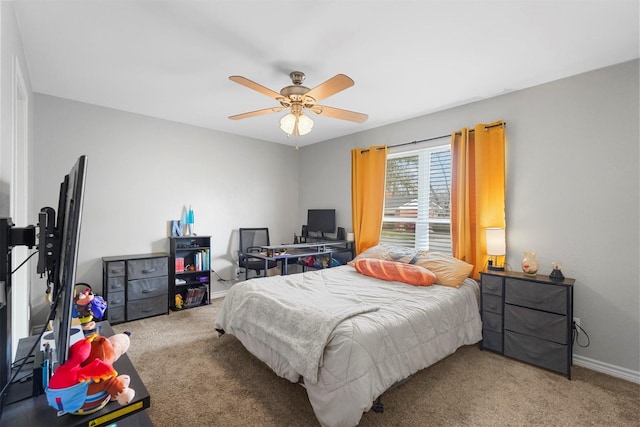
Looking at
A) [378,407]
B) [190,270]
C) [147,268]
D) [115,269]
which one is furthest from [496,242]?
[115,269]

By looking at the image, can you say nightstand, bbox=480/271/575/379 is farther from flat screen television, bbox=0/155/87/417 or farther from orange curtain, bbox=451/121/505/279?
flat screen television, bbox=0/155/87/417

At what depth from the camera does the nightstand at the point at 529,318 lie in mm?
2420

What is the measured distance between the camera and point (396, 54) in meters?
2.37

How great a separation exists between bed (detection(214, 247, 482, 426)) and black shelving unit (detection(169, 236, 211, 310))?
1.26 metres

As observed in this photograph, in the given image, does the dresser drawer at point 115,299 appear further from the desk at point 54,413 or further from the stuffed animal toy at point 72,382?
the stuffed animal toy at point 72,382

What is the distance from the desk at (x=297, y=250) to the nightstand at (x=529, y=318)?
6.76ft

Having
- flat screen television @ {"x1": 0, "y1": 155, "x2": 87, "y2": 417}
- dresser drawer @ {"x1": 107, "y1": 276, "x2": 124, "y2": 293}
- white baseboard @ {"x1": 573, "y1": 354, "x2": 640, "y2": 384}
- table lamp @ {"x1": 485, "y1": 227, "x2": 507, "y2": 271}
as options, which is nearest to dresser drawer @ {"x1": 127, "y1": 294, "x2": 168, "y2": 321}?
dresser drawer @ {"x1": 107, "y1": 276, "x2": 124, "y2": 293}

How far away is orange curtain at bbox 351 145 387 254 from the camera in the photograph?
13.7 ft

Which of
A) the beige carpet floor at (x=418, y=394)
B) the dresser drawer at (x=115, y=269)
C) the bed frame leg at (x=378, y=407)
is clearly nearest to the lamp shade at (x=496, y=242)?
the beige carpet floor at (x=418, y=394)

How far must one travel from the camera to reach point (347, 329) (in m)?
1.86

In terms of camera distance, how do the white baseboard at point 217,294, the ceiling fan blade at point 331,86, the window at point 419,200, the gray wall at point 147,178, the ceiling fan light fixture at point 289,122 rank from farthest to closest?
1. the white baseboard at point 217,294
2. the window at point 419,200
3. the gray wall at point 147,178
4. the ceiling fan light fixture at point 289,122
5. the ceiling fan blade at point 331,86

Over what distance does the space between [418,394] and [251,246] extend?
3.32 m

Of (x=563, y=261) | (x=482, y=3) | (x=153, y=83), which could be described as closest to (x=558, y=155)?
(x=563, y=261)

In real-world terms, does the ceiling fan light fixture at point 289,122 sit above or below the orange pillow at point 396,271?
above
